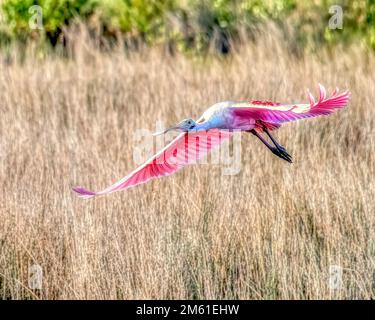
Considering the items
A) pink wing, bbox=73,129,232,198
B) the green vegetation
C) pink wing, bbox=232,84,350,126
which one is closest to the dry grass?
pink wing, bbox=73,129,232,198

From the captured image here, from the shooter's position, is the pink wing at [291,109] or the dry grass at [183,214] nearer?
the pink wing at [291,109]

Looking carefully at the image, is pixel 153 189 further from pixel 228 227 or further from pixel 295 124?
pixel 295 124

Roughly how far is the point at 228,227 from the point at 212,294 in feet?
1.69

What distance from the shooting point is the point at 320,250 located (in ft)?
17.7

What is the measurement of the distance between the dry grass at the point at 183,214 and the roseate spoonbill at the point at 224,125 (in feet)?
2.22

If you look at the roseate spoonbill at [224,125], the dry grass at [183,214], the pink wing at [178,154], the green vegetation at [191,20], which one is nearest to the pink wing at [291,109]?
the roseate spoonbill at [224,125]

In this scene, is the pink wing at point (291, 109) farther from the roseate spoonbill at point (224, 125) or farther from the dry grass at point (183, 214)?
the dry grass at point (183, 214)

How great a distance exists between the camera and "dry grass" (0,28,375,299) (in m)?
5.05

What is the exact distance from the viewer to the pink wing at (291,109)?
13.2 ft

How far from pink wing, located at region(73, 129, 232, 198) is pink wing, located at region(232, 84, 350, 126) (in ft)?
0.92

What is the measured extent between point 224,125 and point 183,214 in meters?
1.58

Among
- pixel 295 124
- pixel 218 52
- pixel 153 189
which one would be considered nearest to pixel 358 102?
pixel 295 124

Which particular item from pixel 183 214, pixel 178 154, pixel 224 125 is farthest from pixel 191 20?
pixel 224 125
